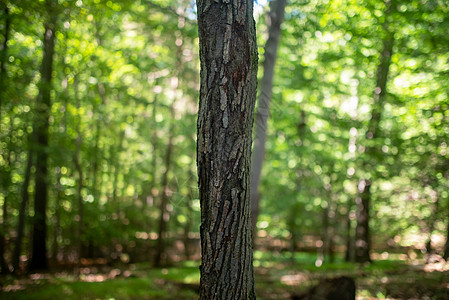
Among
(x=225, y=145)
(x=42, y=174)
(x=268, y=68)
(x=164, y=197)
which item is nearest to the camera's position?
(x=225, y=145)

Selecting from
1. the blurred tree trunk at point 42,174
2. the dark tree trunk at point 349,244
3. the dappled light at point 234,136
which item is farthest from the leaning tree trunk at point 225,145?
the dark tree trunk at point 349,244

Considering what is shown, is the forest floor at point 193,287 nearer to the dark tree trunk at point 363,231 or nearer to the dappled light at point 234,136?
the dappled light at point 234,136

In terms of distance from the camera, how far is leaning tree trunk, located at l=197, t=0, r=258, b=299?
2.84 meters

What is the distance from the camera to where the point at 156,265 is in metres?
13.6

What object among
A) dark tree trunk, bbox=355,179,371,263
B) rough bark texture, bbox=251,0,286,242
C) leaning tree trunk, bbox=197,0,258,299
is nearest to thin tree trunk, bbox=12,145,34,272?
rough bark texture, bbox=251,0,286,242

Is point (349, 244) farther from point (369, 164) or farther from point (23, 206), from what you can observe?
point (23, 206)

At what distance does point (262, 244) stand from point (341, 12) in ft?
57.3

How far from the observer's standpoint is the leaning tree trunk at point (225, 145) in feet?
9.31

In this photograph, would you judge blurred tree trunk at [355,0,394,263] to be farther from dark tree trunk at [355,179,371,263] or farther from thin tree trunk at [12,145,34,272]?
thin tree trunk at [12,145,34,272]

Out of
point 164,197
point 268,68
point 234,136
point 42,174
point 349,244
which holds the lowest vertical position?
point 349,244

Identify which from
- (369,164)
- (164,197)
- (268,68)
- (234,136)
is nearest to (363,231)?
(369,164)

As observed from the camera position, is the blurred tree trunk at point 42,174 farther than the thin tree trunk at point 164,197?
No

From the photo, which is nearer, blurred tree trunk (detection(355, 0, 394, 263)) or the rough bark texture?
the rough bark texture

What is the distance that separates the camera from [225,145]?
284cm
